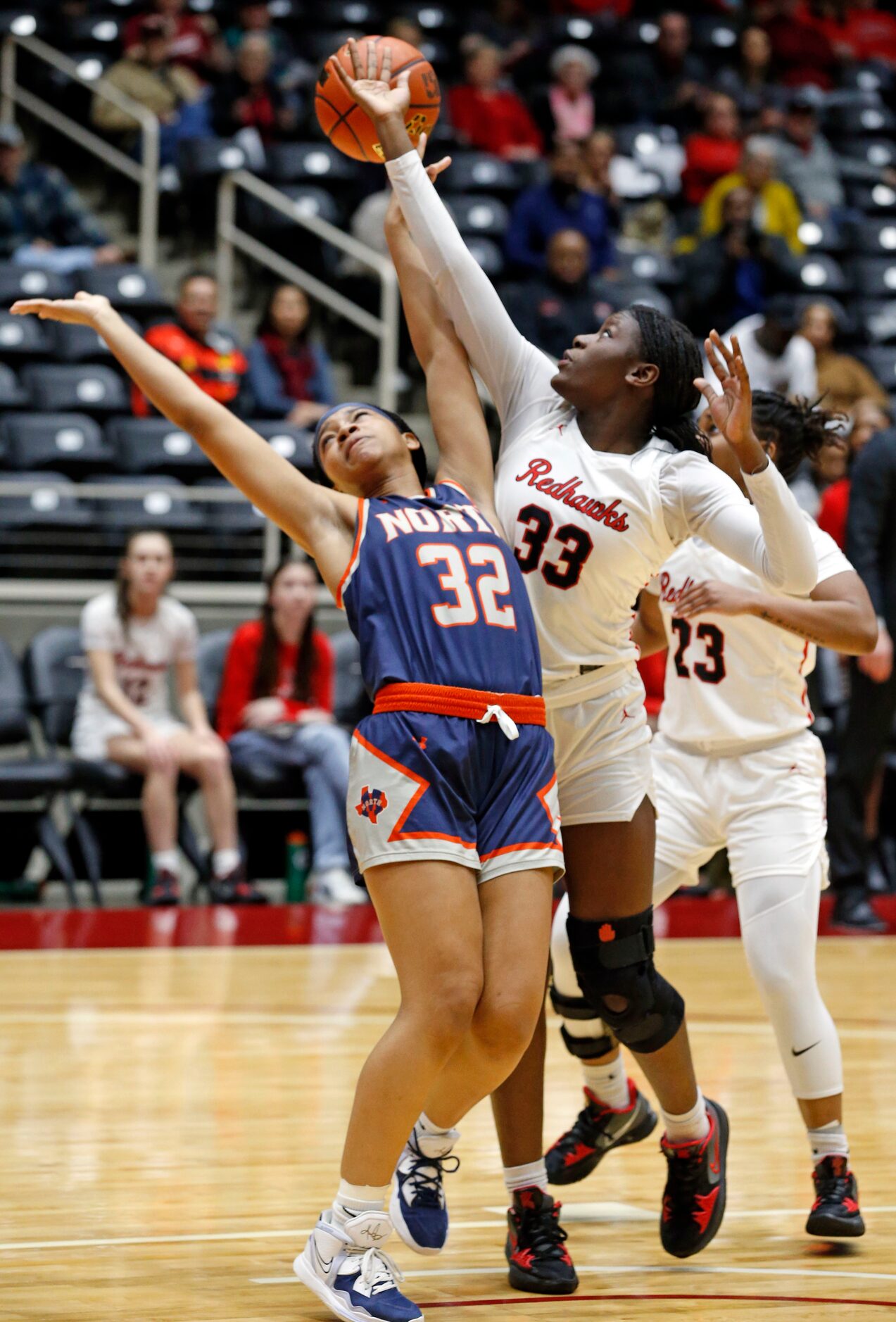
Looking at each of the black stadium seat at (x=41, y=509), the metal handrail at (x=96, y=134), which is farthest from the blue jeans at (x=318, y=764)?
the metal handrail at (x=96, y=134)

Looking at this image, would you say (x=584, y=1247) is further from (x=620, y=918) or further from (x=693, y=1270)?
(x=620, y=918)

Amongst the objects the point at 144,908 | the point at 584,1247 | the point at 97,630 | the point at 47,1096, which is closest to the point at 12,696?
the point at 97,630

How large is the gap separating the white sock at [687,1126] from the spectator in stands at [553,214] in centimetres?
853

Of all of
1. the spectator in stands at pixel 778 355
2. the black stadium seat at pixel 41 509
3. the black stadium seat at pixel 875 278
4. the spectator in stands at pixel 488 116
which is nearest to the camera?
the black stadium seat at pixel 41 509

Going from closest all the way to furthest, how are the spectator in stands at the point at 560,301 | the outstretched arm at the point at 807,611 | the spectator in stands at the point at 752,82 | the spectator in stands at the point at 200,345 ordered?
the outstretched arm at the point at 807,611 → the spectator in stands at the point at 200,345 → the spectator in stands at the point at 560,301 → the spectator in stands at the point at 752,82

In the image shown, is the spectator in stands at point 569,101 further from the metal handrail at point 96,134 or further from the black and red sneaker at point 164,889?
the black and red sneaker at point 164,889

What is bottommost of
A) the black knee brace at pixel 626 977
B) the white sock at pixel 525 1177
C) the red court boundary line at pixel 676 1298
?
the red court boundary line at pixel 676 1298

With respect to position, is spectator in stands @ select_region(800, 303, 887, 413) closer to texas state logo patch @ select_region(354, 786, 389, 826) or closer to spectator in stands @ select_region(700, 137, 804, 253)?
spectator in stands @ select_region(700, 137, 804, 253)

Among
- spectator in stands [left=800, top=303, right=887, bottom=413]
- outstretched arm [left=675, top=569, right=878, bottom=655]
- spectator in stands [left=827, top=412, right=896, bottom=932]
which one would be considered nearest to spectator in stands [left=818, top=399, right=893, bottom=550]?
spectator in stands [left=827, top=412, right=896, bottom=932]

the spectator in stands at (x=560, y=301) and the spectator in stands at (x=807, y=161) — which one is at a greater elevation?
the spectator in stands at (x=807, y=161)

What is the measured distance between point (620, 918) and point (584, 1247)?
73 cm

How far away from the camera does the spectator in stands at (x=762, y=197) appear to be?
12.8 meters

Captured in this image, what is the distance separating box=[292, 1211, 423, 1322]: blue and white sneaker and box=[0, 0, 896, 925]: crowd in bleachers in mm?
5004

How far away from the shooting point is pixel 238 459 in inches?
134
